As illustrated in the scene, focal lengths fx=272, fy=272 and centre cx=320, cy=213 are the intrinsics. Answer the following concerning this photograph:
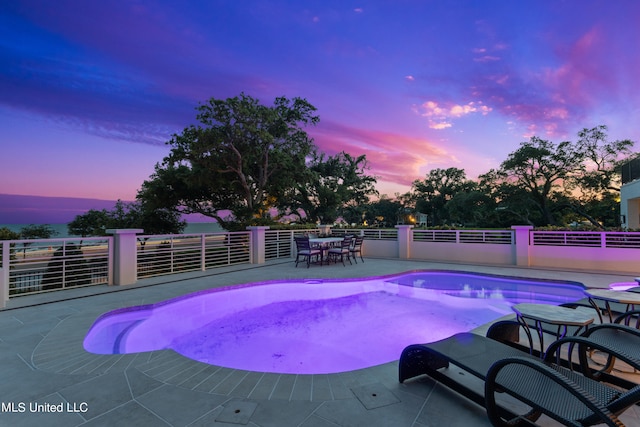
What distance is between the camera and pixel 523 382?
162 cm

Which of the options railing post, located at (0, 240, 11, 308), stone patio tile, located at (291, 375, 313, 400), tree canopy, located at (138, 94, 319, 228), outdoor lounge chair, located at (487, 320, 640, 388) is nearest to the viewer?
outdoor lounge chair, located at (487, 320, 640, 388)

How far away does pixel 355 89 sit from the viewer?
969cm

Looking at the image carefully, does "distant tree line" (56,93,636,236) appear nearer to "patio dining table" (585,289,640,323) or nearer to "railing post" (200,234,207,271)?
"railing post" (200,234,207,271)

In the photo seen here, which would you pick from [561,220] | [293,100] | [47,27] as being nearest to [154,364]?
[47,27]

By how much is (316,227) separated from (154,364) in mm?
9328

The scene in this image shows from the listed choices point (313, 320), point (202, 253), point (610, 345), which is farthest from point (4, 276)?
point (610, 345)

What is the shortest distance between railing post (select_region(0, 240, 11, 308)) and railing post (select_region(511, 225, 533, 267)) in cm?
1148

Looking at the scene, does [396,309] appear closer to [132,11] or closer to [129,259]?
[129,259]

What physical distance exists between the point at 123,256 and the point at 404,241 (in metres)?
8.37

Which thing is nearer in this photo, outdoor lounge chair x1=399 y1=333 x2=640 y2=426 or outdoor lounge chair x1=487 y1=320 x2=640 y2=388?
outdoor lounge chair x1=399 y1=333 x2=640 y2=426

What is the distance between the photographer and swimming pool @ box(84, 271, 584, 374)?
346cm

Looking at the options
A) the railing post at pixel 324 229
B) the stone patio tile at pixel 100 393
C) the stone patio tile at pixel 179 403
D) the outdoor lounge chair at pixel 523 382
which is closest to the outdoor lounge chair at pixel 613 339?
the outdoor lounge chair at pixel 523 382

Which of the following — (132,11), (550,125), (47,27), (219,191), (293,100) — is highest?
(293,100)

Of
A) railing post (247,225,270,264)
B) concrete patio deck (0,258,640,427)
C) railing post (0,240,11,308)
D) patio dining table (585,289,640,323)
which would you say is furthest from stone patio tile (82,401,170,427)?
railing post (247,225,270,264)
